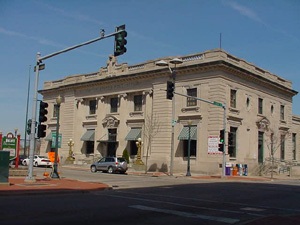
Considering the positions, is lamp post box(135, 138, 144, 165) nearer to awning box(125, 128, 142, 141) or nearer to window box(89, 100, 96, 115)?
awning box(125, 128, 142, 141)

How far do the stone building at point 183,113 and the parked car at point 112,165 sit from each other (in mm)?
4928

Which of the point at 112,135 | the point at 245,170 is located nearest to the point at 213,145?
the point at 245,170

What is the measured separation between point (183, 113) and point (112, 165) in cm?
1002

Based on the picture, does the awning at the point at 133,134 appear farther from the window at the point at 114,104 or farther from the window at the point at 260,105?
the window at the point at 260,105

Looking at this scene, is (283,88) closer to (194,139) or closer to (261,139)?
(261,139)

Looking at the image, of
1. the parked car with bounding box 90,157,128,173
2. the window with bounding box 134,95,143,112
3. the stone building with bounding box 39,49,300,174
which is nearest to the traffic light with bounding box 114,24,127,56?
the stone building with bounding box 39,49,300,174

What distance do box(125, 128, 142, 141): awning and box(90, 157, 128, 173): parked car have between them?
755cm

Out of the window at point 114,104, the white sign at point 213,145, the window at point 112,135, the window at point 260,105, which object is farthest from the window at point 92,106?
the window at point 260,105

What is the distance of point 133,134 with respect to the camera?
48.5 metres

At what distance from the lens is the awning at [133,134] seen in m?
47.9

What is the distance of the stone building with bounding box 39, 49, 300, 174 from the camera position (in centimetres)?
4212

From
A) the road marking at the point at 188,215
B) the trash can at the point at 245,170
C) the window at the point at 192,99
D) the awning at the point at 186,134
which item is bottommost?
the road marking at the point at 188,215

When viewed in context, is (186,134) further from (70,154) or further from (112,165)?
(70,154)

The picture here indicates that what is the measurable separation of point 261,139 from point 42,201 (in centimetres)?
3802
